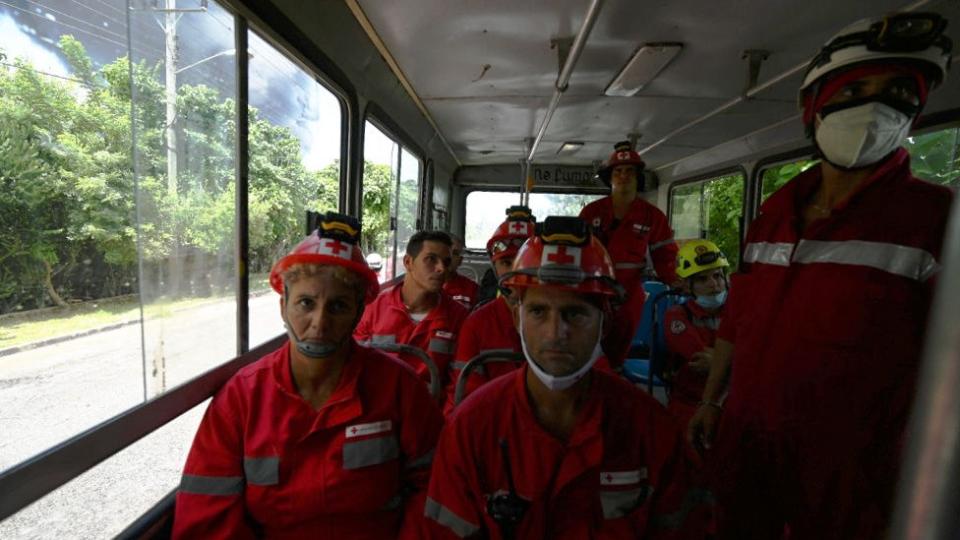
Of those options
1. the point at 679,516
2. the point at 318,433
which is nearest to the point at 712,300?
the point at 679,516

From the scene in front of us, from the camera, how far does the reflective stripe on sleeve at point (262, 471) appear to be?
130 cm

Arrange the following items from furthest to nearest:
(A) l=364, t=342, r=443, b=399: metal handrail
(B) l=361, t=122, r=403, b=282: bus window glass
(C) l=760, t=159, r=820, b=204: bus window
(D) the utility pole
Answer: (C) l=760, t=159, r=820, b=204: bus window
(B) l=361, t=122, r=403, b=282: bus window glass
(A) l=364, t=342, r=443, b=399: metal handrail
(D) the utility pole

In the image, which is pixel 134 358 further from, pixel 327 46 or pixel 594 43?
pixel 594 43

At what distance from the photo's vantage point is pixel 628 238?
3453mm

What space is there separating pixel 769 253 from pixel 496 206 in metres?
7.12

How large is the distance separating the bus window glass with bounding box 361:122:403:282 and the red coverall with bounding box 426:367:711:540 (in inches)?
107

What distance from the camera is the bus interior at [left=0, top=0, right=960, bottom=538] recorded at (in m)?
1.30

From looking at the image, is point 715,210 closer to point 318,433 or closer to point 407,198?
point 407,198

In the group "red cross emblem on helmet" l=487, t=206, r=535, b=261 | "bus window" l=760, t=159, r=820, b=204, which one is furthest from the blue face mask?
"bus window" l=760, t=159, r=820, b=204

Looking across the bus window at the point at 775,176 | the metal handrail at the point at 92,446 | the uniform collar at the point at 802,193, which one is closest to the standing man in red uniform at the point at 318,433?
the metal handrail at the point at 92,446

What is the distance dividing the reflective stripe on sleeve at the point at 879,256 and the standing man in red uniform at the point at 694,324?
100 cm

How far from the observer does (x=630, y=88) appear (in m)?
3.69

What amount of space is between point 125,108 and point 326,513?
4.43ft

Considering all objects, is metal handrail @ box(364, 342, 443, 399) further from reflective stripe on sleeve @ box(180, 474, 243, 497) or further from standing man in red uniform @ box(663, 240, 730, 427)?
standing man in red uniform @ box(663, 240, 730, 427)
